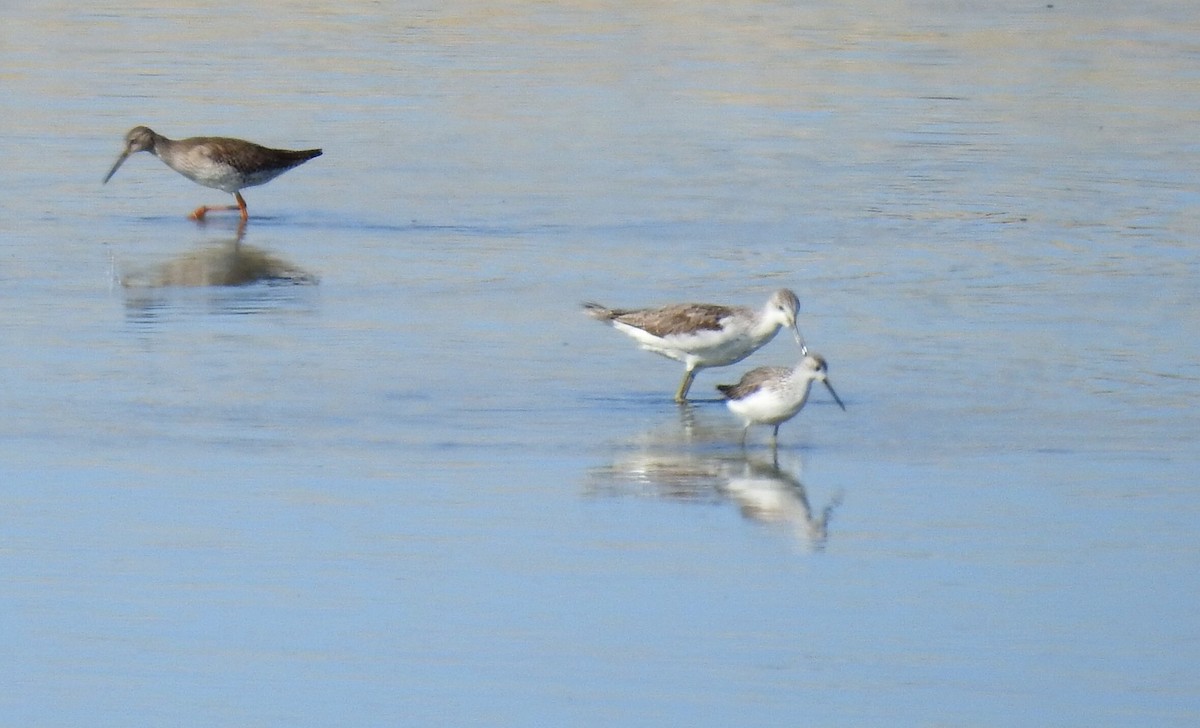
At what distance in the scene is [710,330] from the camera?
1229 cm

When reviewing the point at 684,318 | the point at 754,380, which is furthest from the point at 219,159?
the point at 754,380

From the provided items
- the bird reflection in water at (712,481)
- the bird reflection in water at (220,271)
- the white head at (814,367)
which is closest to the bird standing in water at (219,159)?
the bird reflection in water at (220,271)

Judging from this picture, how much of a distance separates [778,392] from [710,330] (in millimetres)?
1237

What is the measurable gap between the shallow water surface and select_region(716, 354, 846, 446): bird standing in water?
0.70ft

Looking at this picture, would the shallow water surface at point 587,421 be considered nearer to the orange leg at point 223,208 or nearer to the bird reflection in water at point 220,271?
the bird reflection in water at point 220,271

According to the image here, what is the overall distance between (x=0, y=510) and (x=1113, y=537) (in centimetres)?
467

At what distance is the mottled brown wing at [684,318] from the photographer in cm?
1232

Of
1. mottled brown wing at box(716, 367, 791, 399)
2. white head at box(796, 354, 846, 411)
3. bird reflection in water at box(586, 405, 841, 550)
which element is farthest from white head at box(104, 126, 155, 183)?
white head at box(796, 354, 846, 411)

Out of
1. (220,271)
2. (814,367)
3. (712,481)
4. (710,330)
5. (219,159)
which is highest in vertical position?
(814,367)

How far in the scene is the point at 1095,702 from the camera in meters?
7.69

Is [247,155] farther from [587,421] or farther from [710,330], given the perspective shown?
[587,421]

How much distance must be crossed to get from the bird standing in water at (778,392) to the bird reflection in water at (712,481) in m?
0.20

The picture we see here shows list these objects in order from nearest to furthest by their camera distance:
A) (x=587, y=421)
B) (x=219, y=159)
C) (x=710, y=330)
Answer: (x=587, y=421)
(x=710, y=330)
(x=219, y=159)

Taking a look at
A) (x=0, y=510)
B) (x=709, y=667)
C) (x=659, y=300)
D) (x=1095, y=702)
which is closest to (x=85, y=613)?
(x=0, y=510)
